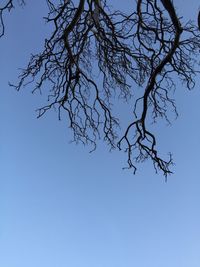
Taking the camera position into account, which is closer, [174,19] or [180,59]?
[174,19]

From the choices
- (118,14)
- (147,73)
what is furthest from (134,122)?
(118,14)

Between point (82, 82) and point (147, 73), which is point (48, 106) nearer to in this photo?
point (82, 82)

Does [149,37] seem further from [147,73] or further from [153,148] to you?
[153,148]

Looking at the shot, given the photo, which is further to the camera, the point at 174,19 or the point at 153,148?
the point at 153,148

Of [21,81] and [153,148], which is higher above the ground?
[21,81]

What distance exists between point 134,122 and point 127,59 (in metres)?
0.86

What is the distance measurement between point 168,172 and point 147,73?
1.36m

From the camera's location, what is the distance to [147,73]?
7602mm

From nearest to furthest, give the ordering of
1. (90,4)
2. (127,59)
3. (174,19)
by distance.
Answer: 1. (174,19)
2. (90,4)
3. (127,59)

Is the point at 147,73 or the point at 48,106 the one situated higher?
the point at 147,73

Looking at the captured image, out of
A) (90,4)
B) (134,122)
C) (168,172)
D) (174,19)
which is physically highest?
(90,4)

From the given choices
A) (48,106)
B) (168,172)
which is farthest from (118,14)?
(168,172)

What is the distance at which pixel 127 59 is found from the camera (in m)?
7.56

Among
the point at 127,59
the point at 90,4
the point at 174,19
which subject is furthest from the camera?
the point at 127,59
